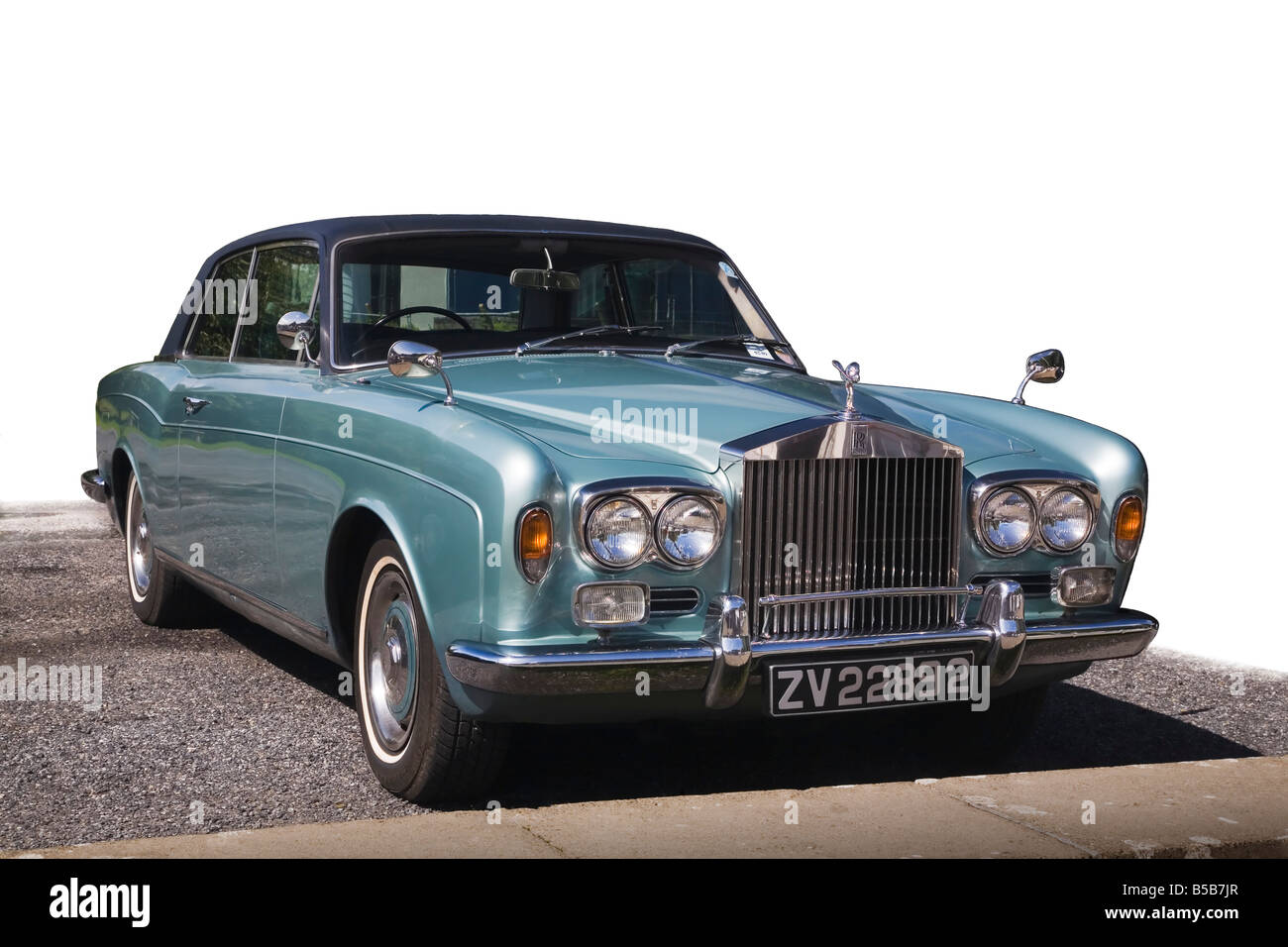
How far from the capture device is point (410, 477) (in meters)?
4.12

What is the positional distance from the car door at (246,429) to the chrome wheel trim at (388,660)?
766mm

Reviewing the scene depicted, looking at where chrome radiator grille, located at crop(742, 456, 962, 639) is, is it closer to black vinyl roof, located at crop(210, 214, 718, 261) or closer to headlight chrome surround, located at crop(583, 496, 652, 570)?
headlight chrome surround, located at crop(583, 496, 652, 570)

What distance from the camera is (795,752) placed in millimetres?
5078

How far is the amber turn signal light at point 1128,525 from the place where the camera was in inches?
180

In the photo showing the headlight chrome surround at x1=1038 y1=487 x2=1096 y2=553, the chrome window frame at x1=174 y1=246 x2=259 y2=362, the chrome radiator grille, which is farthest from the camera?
the chrome window frame at x1=174 y1=246 x2=259 y2=362

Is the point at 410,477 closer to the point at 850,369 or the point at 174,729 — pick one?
the point at 850,369

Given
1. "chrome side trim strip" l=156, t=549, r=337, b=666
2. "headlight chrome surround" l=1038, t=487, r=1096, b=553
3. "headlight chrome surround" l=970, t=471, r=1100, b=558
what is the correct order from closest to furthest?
"headlight chrome surround" l=970, t=471, r=1100, b=558
"headlight chrome surround" l=1038, t=487, r=1096, b=553
"chrome side trim strip" l=156, t=549, r=337, b=666

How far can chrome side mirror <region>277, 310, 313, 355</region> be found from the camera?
5102 millimetres

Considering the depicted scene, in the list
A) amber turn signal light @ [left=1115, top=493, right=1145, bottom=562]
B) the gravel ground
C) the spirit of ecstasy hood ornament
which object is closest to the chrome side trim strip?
the gravel ground

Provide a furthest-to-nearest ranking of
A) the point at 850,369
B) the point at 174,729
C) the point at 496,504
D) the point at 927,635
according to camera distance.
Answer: the point at 174,729 → the point at 850,369 → the point at 927,635 → the point at 496,504

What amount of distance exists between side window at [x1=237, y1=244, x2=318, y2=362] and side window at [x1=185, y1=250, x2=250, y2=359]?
7.2 inches

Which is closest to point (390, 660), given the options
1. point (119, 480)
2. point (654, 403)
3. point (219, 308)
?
point (654, 403)
